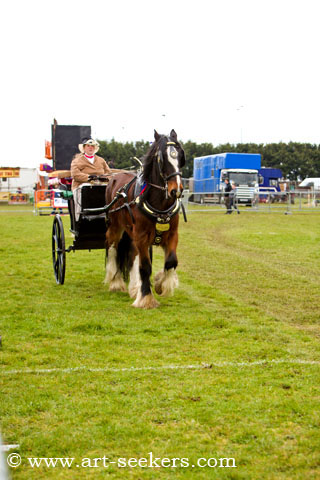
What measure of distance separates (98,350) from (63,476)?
8.42ft

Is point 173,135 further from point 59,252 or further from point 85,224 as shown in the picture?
point 59,252

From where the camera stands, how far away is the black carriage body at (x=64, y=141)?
33.6 m

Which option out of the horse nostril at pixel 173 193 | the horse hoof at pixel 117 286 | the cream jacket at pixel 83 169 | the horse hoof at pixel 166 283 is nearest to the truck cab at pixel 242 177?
the cream jacket at pixel 83 169

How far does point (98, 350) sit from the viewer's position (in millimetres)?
5859

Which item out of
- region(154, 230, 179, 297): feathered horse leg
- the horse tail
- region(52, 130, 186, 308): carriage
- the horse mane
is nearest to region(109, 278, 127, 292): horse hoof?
region(52, 130, 186, 308): carriage

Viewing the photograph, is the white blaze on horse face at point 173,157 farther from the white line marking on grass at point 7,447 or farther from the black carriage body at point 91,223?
the white line marking on grass at point 7,447

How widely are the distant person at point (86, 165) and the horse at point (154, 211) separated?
1.03m

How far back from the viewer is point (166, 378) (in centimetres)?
494

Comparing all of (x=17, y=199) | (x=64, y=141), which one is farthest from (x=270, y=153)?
(x=64, y=141)

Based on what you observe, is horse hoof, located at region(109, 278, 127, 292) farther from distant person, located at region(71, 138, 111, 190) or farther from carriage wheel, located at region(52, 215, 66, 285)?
distant person, located at region(71, 138, 111, 190)

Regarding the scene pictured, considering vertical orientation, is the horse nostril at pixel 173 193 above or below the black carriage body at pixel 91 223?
above

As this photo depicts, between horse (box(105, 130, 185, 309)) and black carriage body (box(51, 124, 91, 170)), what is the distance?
2555 cm

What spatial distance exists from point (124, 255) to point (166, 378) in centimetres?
474

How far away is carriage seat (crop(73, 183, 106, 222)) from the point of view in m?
9.55
